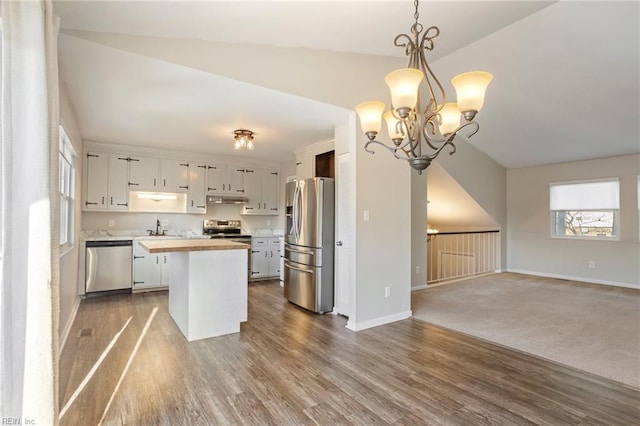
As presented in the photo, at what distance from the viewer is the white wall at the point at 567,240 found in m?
5.77

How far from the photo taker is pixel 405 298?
4.06m

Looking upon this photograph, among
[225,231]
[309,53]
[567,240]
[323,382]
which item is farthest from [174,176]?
[567,240]

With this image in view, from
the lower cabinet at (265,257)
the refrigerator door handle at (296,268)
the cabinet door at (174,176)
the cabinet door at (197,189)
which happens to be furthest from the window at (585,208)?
the cabinet door at (174,176)

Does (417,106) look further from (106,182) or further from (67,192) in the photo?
(106,182)

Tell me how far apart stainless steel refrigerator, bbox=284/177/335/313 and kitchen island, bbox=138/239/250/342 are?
0.98 metres

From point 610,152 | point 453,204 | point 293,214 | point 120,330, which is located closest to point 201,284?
point 120,330

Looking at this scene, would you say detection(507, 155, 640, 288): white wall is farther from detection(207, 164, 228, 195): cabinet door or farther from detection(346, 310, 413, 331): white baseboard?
detection(207, 164, 228, 195): cabinet door

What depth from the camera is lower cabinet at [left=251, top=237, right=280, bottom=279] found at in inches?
243

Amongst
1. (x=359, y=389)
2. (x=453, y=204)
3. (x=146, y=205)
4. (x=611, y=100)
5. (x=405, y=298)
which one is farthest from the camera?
(x=453, y=204)

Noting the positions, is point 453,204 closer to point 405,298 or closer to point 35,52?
point 405,298

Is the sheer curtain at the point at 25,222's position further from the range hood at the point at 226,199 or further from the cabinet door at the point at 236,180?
the cabinet door at the point at 236,180

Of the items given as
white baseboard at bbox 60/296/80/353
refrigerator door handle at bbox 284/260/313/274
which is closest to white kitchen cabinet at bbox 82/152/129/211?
white baseboard at bbox 60/296/80/353

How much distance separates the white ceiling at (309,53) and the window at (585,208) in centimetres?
94

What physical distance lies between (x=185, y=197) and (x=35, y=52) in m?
4.66
